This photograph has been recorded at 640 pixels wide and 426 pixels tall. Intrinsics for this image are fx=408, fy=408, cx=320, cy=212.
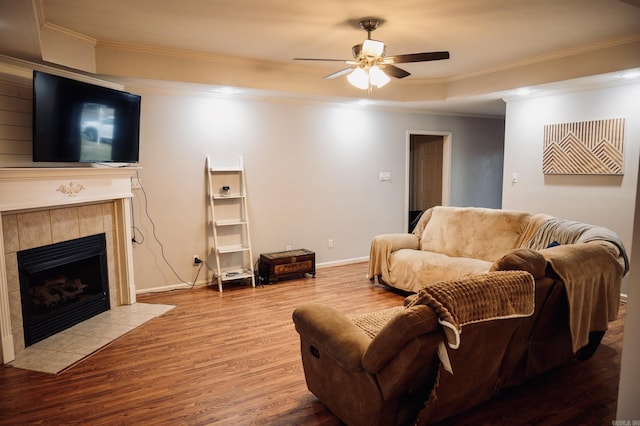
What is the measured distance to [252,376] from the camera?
279 centimetres

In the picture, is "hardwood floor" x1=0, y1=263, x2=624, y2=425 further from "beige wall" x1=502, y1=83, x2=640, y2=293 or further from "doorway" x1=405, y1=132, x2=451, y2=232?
"doorway" x1=405, y1=132, x2=451, y2=232

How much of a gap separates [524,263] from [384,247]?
8.21ft

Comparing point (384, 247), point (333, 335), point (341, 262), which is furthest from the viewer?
point (341, 262)

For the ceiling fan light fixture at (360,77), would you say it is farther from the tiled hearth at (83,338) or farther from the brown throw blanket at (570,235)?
the tiled hearth at (83,338)

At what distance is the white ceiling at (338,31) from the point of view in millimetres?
2865

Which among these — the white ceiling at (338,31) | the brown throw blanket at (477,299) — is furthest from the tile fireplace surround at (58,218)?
the brown throw blanket at (477,299)

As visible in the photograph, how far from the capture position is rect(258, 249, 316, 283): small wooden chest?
4.98 meters

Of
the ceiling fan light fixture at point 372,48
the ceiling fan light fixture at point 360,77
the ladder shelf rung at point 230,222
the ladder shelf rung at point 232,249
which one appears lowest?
the ladder shelf rung at point 232,249

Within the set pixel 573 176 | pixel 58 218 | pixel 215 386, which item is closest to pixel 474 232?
pixel 573 176

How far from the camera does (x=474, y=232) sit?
4332mm

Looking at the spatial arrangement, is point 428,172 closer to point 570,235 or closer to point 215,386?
point 570,235

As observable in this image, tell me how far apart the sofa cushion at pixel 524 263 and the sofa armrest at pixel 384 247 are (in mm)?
2417

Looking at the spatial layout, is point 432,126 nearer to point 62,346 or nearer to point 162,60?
point 162,60

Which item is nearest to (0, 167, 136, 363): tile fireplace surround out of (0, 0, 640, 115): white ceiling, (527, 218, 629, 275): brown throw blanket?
(0, 0, 640, 115): white ceiling
